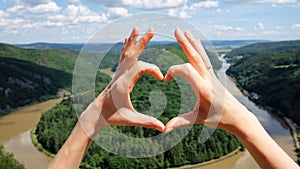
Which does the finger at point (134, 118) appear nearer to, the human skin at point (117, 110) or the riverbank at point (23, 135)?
the human skin at point (117, 110)

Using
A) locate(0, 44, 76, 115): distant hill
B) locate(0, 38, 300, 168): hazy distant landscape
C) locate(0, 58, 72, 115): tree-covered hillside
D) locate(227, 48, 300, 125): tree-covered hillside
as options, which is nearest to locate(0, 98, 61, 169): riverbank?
locate(0, 38, 300, 168): hazy distant landscape

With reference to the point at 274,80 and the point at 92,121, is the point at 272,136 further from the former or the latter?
the point at 92,121

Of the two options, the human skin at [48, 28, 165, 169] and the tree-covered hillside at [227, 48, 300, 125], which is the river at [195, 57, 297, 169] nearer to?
the tree-covered hillside at [227, 48, 300, 125]

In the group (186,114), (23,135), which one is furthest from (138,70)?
(23,135)

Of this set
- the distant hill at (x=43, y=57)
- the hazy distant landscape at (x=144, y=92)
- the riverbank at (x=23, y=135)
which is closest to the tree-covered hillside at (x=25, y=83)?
the hazy distant landscape at (x=144, y=92)

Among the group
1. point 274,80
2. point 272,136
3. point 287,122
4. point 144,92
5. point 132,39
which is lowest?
point 274,80

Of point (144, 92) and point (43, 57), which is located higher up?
point (144, 92)
